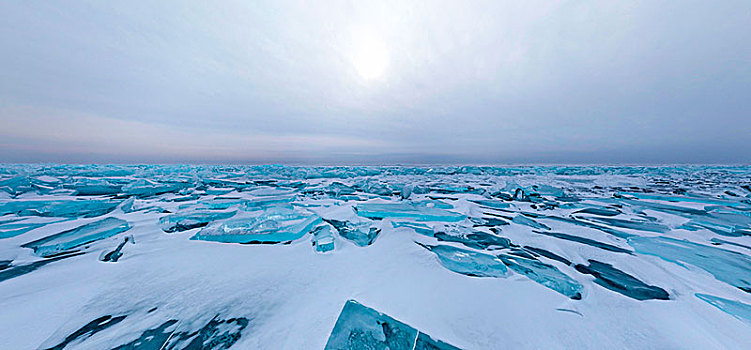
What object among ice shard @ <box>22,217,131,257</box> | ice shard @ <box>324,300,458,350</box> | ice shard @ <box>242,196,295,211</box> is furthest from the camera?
ice shard @ <box>242,196,295,211</box>

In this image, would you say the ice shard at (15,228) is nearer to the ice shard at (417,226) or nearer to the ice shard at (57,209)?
the ice shard at (57,209)

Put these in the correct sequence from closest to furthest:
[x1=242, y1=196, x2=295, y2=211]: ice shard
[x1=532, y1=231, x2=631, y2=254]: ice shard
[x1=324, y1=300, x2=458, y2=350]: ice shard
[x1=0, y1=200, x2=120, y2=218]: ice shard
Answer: [x1=324, y1=300, x2=458, y2=350]: ice shard, [x1=532, y1=231, x2=631, y2=254]: ice shard, [x1=0, y1=200, x2=120, y2=218]: ice shard, [x1=242, y1=196, x2=295, y2=211]: ice shard

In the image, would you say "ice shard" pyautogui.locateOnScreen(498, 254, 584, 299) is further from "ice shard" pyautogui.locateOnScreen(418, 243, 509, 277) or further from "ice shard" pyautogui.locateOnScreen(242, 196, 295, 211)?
"ice shard" pyautogui.locateOnScreen(242, 196, 295, 211)

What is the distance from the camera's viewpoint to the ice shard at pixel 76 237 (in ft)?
5.43

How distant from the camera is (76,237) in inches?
72.8

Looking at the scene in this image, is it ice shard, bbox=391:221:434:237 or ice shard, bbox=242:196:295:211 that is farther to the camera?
ice shard, bbox=242:196:295:211

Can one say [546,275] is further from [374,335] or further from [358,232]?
[358,232]

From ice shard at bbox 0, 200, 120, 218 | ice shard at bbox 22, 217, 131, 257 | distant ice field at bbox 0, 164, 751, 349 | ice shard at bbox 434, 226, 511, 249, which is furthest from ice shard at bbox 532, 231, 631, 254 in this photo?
ice shard at bbox 0, 200, 120, 218

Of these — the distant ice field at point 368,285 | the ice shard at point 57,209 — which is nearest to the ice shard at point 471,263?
the distant ice field at point 368,285

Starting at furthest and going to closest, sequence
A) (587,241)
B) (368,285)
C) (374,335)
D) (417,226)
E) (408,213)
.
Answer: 1. (408,213)
2. (417,226)
3. (587,241)
4. (368,285)
5. (374,335)

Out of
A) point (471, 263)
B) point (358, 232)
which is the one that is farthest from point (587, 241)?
point (358, 232)

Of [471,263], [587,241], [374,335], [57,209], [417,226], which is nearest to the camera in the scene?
[374,335]

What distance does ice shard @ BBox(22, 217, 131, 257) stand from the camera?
1.66 m

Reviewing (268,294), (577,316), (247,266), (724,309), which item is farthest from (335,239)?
(724,309)
